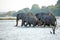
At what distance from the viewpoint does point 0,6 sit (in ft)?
5.91

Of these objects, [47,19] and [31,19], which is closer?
[47,19]

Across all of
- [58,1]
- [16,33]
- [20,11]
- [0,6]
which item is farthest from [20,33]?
[58,1]

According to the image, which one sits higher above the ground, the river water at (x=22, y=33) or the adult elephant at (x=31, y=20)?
the adult elephant at (x=31, y=20)

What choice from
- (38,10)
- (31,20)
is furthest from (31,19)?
(38,10)

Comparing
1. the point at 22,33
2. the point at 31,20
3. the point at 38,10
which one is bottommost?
the point at 22,33

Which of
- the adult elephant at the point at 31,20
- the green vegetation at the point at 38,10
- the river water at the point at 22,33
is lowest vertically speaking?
the river water at the point at 22,33

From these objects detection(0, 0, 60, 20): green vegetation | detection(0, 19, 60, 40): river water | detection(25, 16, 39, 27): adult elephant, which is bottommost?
detection(0, 19, 60, 40): river water

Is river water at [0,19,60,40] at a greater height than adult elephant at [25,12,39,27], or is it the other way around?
adult elephant at [25,12,39,27]

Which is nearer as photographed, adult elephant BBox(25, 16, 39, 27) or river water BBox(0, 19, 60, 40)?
river water BBox(0, 19, 60, 40)

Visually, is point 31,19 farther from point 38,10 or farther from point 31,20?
point 38,10

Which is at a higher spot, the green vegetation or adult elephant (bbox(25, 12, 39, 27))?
the green vegetation

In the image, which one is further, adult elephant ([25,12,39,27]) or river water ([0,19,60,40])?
adult elephant ([25,12,39,27])

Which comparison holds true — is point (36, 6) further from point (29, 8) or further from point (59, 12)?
point (59, 12)

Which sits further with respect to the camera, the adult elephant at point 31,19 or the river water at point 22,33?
the adult elephant at point 31,19
